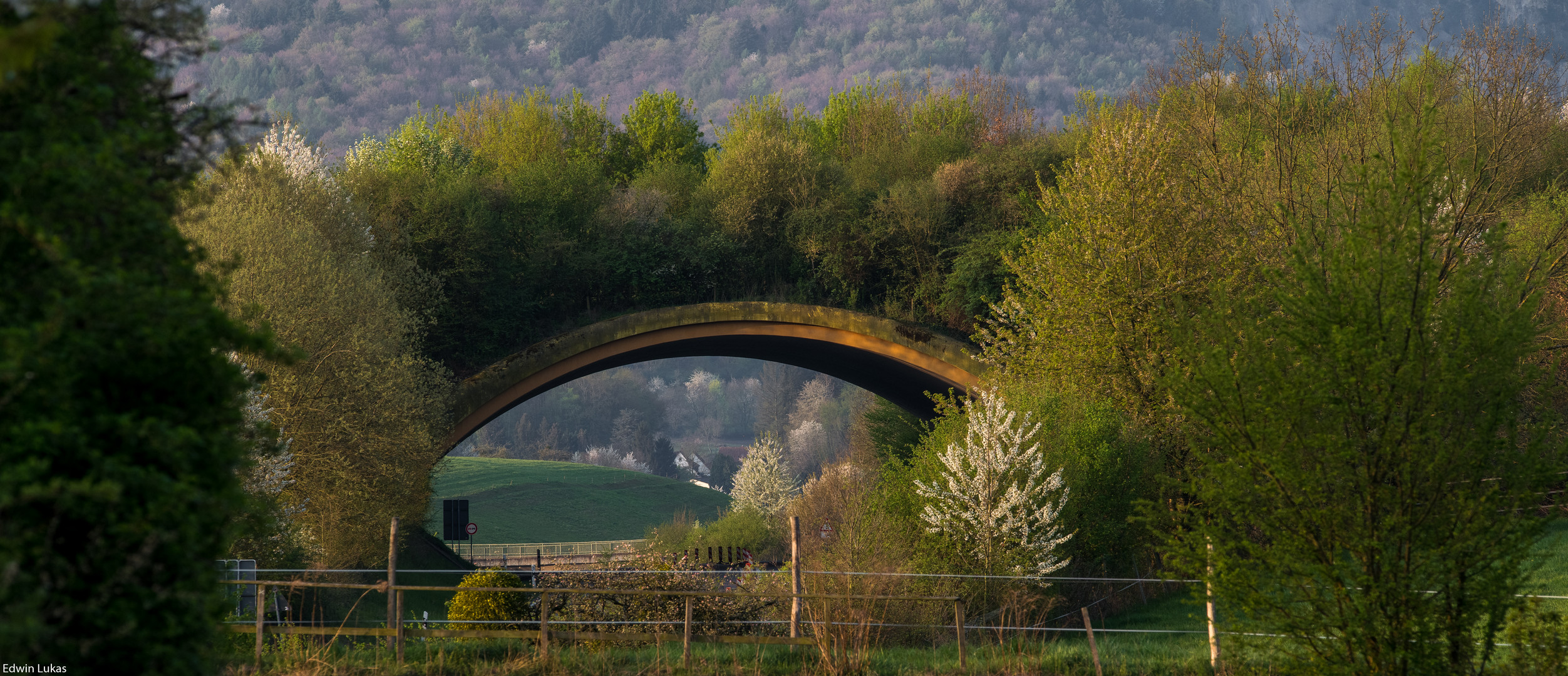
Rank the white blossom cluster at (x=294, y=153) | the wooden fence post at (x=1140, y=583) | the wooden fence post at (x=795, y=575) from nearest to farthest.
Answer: the wooden fence post at (x=795, y=575), the wooden fence post at (x=1140, y=583), the white blossom cluster at (x=294, y=153)

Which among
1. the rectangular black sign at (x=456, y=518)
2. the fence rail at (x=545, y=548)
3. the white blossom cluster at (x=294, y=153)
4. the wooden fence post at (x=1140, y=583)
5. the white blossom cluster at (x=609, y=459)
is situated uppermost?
the white blossom cluster at (x=294, y=153)

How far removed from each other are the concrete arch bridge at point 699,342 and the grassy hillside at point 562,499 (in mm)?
44843

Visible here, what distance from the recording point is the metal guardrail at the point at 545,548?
60844 mm

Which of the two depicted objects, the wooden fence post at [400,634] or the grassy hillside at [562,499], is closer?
the wooden fence post at [400,634]

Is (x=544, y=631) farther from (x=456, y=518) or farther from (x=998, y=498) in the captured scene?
(x=456, y=518)

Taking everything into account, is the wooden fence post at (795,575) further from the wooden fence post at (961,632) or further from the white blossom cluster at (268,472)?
the white blossom cluster at (268,472)

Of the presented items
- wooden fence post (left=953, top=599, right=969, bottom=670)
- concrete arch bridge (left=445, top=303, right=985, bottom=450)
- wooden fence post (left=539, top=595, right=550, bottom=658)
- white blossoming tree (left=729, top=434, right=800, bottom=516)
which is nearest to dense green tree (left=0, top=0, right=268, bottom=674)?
wooden fence post (left=539, top=595, right=550, bottom=658)

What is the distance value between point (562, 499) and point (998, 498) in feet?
248

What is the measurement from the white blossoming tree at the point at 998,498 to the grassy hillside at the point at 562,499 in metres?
60.1

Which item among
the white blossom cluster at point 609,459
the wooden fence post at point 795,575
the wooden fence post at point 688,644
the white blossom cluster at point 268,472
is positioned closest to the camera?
the wooden fence post at point 688,644

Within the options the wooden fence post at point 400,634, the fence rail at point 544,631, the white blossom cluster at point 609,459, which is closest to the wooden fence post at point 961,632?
the fence rail at point 544,631

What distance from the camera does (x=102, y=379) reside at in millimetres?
4160

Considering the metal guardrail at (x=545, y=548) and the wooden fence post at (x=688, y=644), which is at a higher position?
the wooden fence post at (x=688, y=644)

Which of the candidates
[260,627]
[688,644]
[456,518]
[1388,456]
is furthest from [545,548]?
[1388,456]
